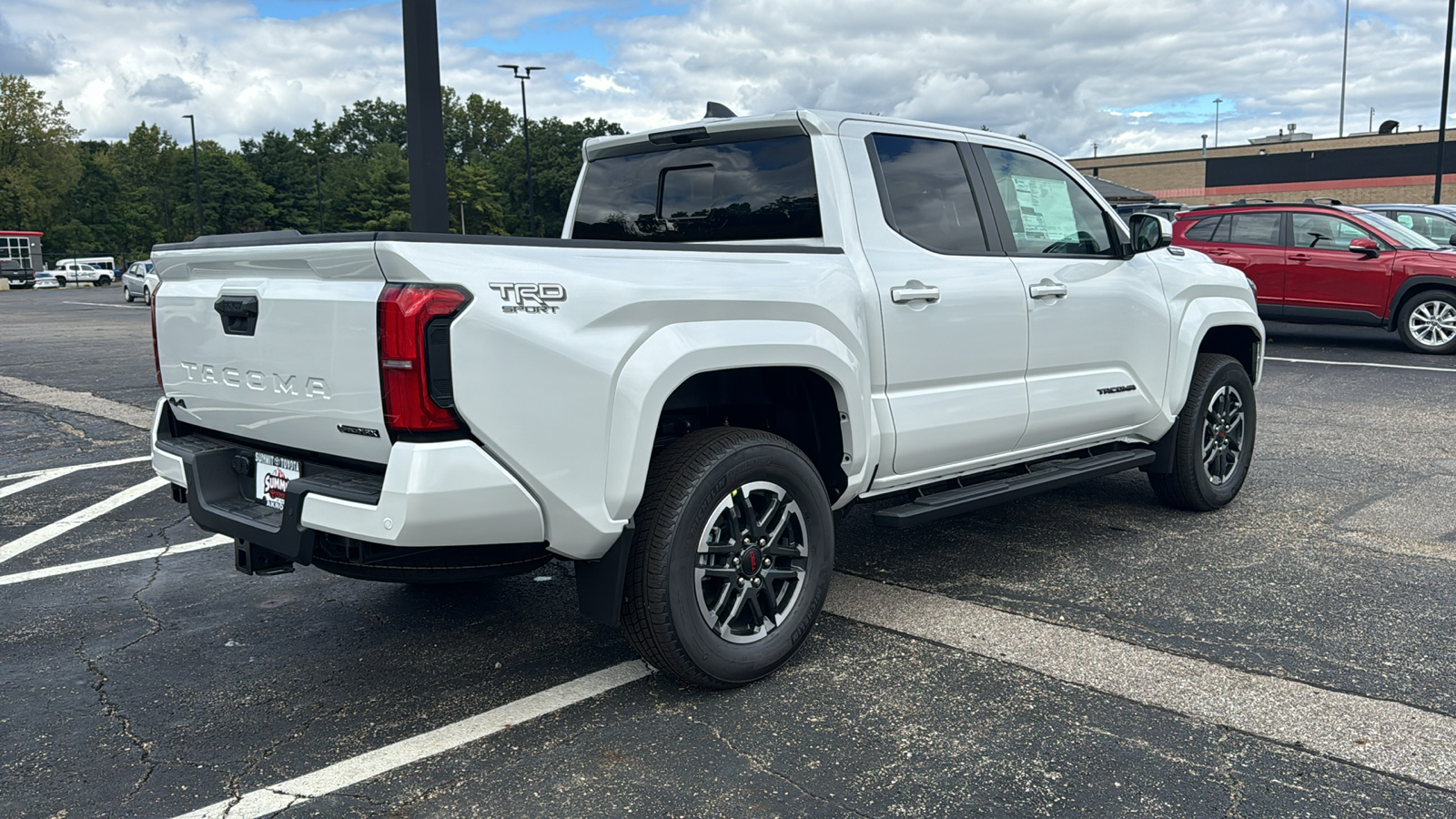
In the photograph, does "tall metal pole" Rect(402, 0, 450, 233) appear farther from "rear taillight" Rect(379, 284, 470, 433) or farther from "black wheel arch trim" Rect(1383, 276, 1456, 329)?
"black wheel arch trim" Rect(1383, 276, 1456, 329)

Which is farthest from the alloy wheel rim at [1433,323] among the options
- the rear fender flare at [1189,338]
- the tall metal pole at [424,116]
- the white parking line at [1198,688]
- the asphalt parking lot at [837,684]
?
the tall metal pole at [424,116]

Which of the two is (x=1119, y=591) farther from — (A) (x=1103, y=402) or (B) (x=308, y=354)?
(B) (x=308, y=354)

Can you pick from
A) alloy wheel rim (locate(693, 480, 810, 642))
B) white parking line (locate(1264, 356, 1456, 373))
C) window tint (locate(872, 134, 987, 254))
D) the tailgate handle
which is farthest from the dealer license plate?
white parking line (locate(1264, 356, 1456, 373))

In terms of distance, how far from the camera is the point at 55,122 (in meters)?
Answer: 91.8

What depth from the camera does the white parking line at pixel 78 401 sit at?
973 centimetres

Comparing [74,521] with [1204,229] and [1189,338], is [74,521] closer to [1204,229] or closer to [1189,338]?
[1189,338]

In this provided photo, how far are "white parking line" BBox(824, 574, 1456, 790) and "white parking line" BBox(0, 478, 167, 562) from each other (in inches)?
136

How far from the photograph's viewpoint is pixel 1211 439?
5.86m

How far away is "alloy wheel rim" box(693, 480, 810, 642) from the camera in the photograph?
3520mm

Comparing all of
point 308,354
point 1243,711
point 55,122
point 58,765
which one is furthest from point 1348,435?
point 55,122

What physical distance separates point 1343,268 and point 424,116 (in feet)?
36.1

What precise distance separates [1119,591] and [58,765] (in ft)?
12.5

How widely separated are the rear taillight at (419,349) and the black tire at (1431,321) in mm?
13155

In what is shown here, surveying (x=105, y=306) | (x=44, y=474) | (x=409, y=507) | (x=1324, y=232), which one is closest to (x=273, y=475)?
(x=409, y=507)
